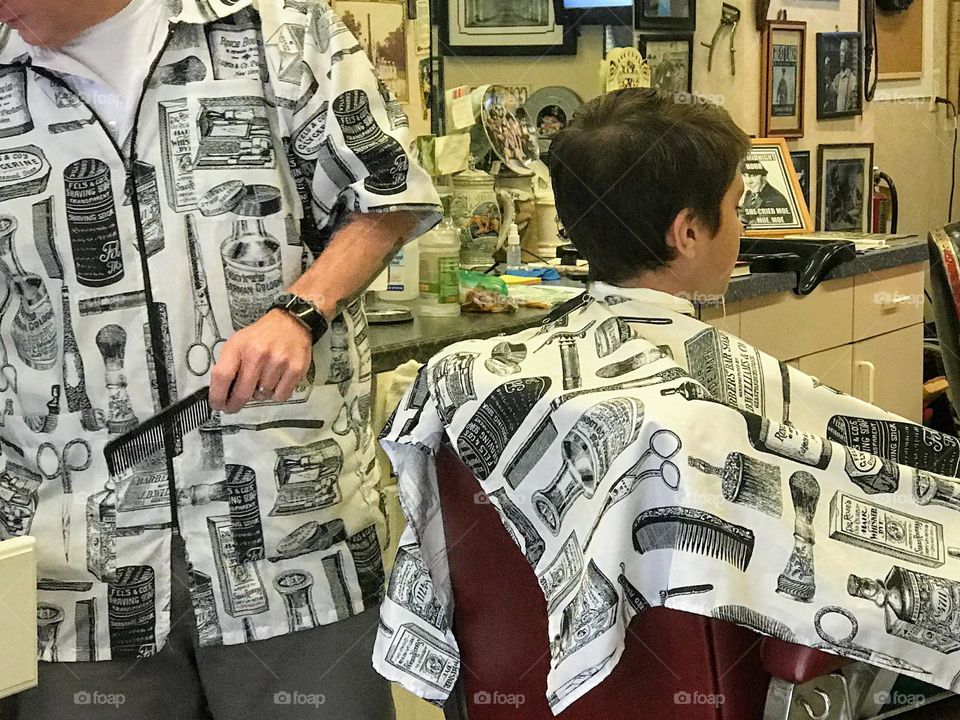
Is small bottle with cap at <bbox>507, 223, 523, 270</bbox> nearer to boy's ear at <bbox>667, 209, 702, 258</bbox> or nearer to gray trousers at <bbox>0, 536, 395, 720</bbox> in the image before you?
boy's ear at <bbox>667, 209, 702, 258</bbox>

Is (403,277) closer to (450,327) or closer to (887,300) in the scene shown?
(450,327)

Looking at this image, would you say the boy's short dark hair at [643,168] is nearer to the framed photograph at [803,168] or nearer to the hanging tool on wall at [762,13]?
the hanging tool on wall at [762,13]

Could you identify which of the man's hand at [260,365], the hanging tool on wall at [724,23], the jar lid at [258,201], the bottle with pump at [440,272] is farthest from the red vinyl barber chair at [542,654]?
the hanging tool on wall at [724,23]

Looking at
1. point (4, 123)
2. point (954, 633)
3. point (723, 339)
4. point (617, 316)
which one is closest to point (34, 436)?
point (4, 123)

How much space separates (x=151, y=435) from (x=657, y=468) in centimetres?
56

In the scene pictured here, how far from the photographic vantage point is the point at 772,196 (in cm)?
343

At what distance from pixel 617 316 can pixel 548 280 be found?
1.22 metres

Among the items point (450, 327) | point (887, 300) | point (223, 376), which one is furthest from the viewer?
point (887, 300)

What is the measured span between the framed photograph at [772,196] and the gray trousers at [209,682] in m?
2.32

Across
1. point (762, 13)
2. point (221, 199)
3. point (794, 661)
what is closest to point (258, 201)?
point (221, 199)

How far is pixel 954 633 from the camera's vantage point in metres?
1.19

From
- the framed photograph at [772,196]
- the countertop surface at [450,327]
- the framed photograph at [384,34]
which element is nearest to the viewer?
the countertop surface at [450,327]

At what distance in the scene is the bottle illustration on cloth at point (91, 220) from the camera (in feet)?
4.05

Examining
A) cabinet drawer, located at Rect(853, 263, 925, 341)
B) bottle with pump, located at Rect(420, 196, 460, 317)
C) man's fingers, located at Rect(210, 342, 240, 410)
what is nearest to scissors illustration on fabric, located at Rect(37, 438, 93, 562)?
man's fingers, located at Rect(210, 342, 240, 410)
